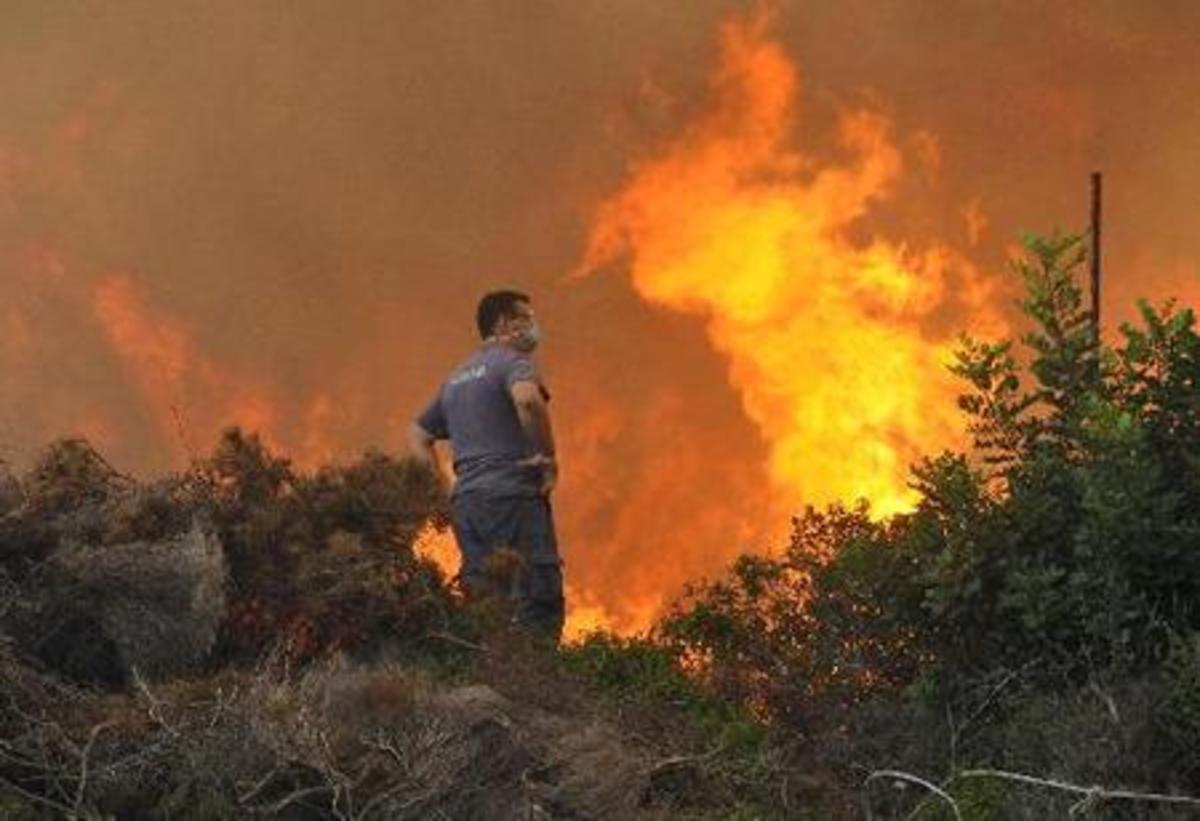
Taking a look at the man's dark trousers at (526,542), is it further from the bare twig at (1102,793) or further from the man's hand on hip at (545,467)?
the bare twig at (1102,793)

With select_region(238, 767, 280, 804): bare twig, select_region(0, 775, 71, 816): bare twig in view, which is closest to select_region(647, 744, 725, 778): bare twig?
select_region(238, 767, 280, 804): bare twig

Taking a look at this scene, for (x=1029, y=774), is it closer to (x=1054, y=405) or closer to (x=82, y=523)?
(x=1054, y=405)

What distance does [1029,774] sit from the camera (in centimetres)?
722

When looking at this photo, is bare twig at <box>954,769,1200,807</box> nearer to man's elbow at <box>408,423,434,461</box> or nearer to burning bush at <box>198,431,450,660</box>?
burning bush at <box>198,431,450,660</box>

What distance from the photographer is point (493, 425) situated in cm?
1143

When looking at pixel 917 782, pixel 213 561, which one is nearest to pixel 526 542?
pixel 213 561

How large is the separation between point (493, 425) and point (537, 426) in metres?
0.42

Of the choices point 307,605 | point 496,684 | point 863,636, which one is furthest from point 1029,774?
point 307,605

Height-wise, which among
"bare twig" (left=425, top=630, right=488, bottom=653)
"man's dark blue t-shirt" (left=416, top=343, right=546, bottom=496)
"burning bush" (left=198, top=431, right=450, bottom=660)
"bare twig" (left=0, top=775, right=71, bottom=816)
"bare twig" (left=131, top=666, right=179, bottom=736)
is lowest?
"bare twig" (left=0, top=775, right=71, bottom=816)

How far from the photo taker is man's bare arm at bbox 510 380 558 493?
11.1 metres

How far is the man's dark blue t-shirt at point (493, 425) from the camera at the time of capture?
37.3 ft

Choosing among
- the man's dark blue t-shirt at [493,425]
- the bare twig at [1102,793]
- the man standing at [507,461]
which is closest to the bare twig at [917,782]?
the bare twig at [1102,793]

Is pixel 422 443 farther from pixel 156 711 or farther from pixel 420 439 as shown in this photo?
pixel 156 711

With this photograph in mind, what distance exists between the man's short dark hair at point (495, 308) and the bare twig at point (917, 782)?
4725mm
